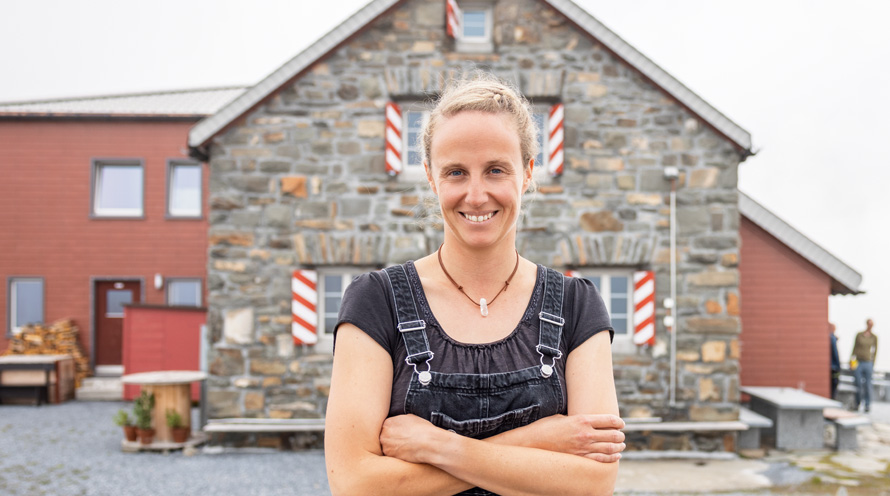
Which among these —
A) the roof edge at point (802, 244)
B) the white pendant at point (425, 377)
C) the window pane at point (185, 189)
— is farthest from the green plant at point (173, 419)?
the roof edge at point (802, 244)

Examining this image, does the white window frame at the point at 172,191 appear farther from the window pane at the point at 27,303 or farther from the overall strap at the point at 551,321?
the overall strap at the point at 551,321

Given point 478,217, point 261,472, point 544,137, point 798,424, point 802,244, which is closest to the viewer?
point 478,217

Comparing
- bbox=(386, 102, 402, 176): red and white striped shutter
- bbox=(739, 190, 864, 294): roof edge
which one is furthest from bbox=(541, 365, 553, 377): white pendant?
bbox=(739, 190, 864, 294): roof edge

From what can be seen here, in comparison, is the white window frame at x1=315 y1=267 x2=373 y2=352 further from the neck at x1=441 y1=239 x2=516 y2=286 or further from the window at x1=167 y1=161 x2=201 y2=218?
the window at x1=167 y1=161 x2=201 y2=218

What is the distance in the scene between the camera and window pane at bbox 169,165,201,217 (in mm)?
14477

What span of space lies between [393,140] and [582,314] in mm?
6401

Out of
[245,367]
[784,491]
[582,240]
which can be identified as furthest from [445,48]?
[784,491]

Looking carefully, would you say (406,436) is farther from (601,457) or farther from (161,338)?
(161,338)

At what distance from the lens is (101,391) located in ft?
41.9

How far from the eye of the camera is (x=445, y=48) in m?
8.02

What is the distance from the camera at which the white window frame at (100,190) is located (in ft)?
46.6

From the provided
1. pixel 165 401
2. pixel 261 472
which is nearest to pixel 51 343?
pixel 165 401

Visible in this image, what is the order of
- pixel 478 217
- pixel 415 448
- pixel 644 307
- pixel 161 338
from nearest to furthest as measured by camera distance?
pixel 415 448
pixel 478 217
pixel 644 307
pixel 161 338

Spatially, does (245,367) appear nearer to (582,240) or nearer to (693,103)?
(582,240)
